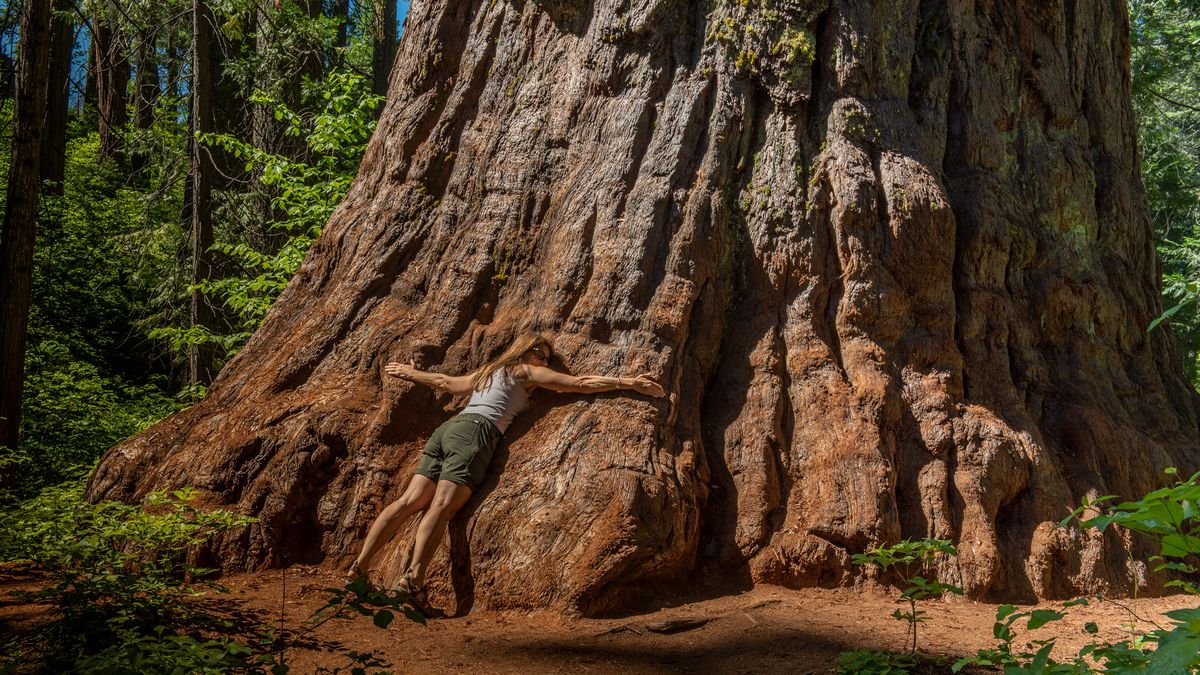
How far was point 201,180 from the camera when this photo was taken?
12.5 m

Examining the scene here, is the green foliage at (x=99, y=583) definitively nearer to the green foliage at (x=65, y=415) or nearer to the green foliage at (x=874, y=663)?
the green foliage at (x=874, y=663)

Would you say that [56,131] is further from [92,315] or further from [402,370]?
[402,370]

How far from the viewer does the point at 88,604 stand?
381cm

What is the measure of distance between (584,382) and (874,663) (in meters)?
2.56

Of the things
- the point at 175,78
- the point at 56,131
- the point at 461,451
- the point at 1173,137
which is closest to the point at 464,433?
the point at 461,451

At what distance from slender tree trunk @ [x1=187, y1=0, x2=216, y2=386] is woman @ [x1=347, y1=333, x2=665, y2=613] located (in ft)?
23.5

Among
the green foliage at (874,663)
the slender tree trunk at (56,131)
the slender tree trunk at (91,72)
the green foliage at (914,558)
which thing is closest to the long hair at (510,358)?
the green foliage at (914,558)

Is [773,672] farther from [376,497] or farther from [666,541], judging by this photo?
[376,497]

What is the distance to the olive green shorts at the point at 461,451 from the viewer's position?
581cm

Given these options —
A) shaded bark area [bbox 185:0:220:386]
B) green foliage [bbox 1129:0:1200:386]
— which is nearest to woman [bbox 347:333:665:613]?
shaded bark area [bbox 185:0:220:386]

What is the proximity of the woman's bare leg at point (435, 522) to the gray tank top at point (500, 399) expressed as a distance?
1.70 feet

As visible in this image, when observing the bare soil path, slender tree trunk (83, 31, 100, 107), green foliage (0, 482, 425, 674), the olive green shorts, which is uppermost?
slender tree trunk (83, 31, 100, 107)

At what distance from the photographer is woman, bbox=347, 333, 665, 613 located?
575 cm

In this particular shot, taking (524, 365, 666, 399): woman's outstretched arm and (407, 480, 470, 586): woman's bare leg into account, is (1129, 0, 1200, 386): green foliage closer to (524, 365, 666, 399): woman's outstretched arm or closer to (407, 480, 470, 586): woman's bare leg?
(524, 365, 666, 399): woman's outstretched arm
